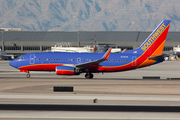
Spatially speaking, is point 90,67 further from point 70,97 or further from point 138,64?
point 70,97

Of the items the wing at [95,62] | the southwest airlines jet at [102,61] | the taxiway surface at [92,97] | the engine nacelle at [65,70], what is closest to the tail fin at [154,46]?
the southwest airlines jet at [102,61]

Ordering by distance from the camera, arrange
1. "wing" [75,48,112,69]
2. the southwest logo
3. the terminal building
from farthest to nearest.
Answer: the terminal building, the southwest logo, "wing" [75,48,112,69]

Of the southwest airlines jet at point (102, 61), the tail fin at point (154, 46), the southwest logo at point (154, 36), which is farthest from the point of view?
the southwest logo at point (154, 36)

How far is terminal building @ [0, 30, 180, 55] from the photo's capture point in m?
180

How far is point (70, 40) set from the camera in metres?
187

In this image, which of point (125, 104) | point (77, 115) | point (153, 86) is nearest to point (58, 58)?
point (153, 86)

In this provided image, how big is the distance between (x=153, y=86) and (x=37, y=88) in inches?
526

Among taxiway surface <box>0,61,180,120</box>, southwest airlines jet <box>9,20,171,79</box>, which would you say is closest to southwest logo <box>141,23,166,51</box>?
southwest airlines jet <box>9,20,171,79</box>

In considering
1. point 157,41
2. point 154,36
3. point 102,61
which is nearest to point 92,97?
point 102,61

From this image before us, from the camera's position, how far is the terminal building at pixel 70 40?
180 metres

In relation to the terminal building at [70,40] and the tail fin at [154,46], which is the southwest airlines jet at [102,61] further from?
the terminal building at [70,40]

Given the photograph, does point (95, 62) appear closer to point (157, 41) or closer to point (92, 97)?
point (157, 41)

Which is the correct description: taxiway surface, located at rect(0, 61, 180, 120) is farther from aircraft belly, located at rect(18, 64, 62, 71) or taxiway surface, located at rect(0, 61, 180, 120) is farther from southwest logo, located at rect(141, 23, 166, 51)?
southwest logo, located at rect(141, 23, 166, 51)

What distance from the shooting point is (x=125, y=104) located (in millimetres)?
27266
